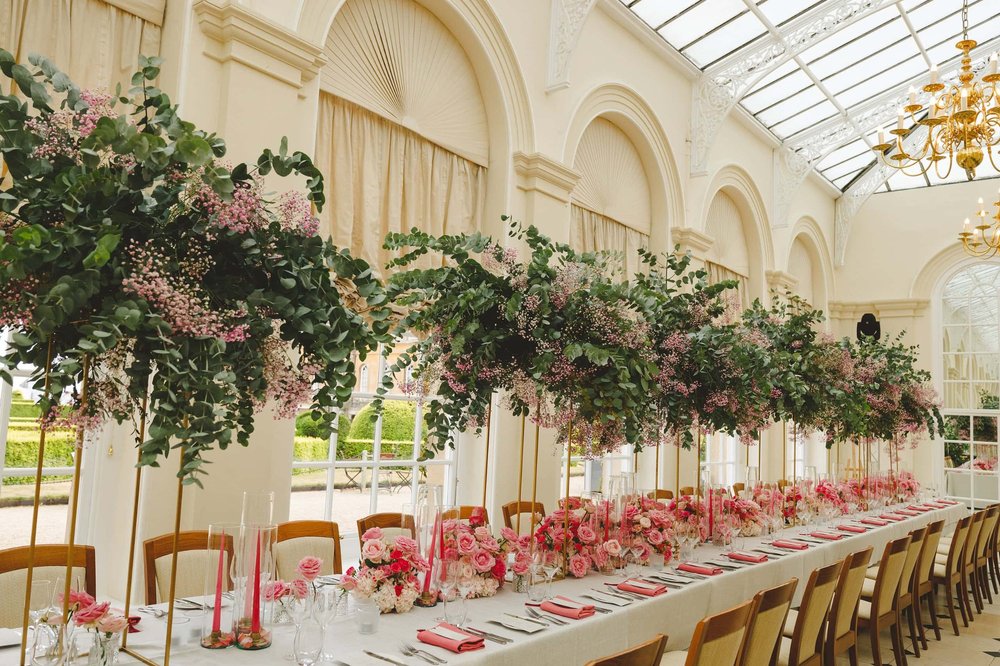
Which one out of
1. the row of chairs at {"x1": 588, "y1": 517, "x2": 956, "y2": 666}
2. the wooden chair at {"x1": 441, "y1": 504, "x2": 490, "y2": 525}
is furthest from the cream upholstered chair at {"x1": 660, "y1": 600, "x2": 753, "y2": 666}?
the wooden chair at {"x1": 441, "y1": 504, "x2": 490, "y2": 525}

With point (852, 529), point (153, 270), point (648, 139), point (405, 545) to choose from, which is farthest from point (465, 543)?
point (648, 139)

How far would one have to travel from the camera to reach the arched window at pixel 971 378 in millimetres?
12195

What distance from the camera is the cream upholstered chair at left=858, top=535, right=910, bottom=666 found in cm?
465

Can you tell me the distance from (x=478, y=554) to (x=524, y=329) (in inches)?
37.6

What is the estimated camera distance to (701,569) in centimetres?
382

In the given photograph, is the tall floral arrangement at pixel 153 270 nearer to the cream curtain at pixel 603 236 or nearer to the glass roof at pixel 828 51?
the cream curtain at pixel 603 236

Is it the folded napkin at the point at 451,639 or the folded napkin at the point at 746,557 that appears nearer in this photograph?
the folded napkin at the point at 451,639

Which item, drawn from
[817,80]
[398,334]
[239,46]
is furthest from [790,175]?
[398,334]

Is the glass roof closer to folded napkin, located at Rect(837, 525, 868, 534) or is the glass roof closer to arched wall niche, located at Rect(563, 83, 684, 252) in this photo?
arched wall niche, located at Rect(563, 83, 684, 252)

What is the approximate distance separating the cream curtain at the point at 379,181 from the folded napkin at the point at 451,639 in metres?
3.08

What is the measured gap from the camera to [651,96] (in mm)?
8242

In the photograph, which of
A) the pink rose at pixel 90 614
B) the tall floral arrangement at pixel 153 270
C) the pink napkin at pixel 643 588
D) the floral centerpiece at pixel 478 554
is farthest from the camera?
the pink napkin at pixel 643 588

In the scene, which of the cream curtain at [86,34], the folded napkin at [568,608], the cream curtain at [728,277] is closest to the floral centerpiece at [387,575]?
the folded napkin at [568,608]

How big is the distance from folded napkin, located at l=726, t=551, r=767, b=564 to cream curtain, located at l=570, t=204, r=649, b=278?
130 inches
